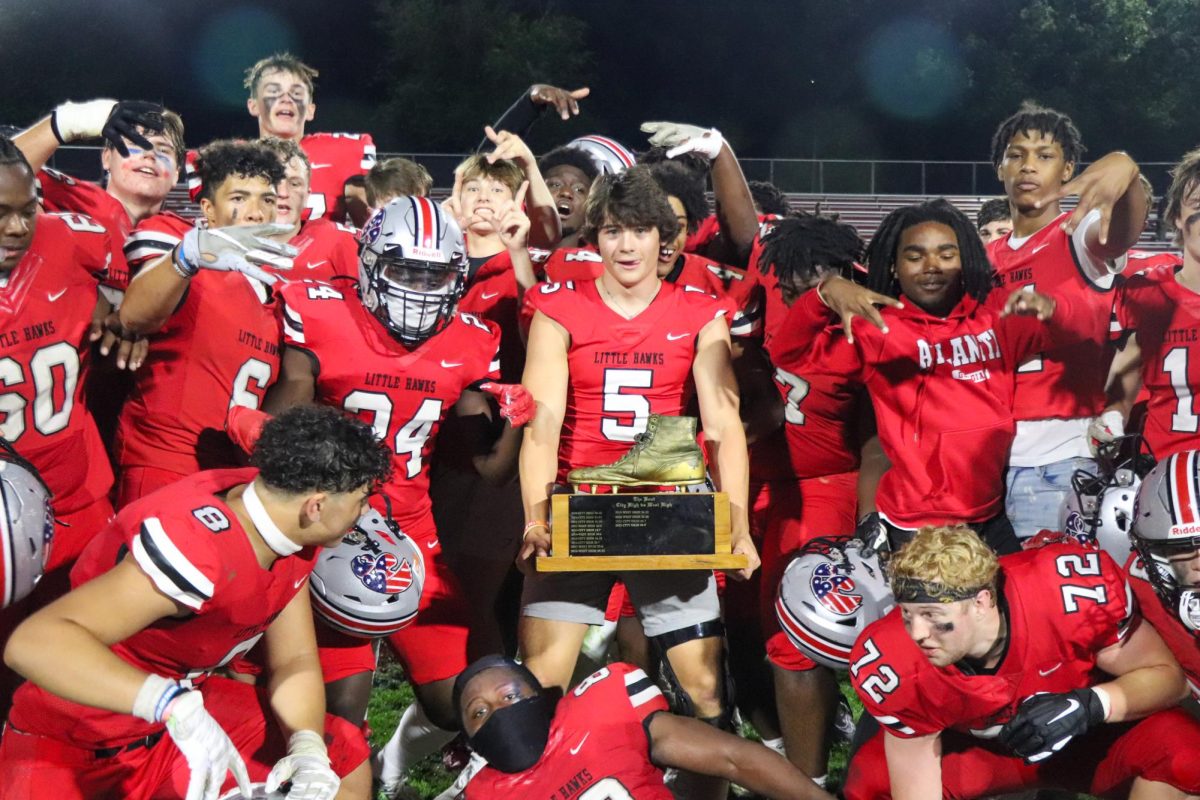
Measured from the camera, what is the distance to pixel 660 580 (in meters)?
4.14

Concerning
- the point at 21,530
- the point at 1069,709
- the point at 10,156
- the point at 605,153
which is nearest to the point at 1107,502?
the point at 1069,709

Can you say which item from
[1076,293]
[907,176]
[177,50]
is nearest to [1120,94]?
[907,176]

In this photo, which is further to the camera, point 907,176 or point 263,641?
point 907,176

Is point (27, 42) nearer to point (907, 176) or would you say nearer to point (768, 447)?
point (907, 176)

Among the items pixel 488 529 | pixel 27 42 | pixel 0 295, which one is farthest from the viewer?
pixel 27 42

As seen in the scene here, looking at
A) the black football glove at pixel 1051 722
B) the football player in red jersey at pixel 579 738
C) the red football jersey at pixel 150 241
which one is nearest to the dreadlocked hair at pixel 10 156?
the red football jersey at pixel 150 241

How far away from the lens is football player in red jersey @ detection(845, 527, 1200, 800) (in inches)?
142

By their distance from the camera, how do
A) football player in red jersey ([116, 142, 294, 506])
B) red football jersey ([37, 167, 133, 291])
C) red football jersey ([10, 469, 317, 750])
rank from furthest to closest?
red football jersey ([37, 167, 133, 291]) < football player in red jersey ([116, 142, 294, 506]) < red football jersey ([10, 469, 317, 750])

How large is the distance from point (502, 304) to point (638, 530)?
145 cm

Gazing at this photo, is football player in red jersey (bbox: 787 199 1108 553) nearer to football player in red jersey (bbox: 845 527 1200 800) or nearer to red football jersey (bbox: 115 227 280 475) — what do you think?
football player in red jersey (bbox: 845 527 1200 800)

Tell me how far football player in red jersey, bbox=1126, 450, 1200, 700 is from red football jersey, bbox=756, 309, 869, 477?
1.14m

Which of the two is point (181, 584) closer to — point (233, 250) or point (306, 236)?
point (233, 250)

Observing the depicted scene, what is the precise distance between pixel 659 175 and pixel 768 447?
1.18m

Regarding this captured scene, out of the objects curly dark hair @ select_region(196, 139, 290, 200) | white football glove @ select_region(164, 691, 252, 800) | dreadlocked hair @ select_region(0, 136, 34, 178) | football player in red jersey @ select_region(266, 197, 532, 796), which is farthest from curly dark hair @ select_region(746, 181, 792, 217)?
white football glove @ select_region(164, 691, 252, 800)
